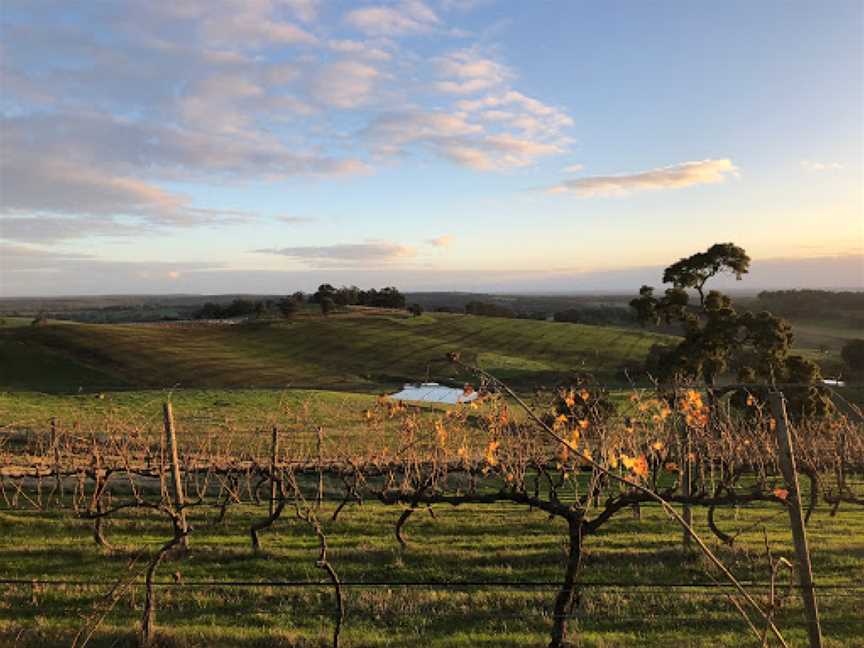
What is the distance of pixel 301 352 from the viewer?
6350 centimetres

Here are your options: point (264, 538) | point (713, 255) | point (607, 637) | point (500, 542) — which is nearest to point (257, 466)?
point (264, 538)

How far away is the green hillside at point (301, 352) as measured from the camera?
50.0 meters

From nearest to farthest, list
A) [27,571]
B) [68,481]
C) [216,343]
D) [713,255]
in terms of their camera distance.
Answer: [27,571]
[68,481]
[713,255]
[216,343]

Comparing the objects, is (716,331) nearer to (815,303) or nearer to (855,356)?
(855,356)

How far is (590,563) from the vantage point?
8.89 m

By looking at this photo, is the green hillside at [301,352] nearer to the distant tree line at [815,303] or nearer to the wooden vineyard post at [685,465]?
the wooden vineyard post at [685,465]

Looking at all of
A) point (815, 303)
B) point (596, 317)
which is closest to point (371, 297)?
point (596, 317)

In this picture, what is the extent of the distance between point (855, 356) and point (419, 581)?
5146cm

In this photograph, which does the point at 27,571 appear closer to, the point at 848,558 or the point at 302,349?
the point at 848,558

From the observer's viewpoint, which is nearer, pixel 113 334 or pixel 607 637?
pixel 607 637

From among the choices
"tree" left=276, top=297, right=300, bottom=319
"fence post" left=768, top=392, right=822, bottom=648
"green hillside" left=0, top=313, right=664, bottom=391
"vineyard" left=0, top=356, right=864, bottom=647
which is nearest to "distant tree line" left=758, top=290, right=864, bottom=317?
"green hillside" left=0, top=313, right=664, bottom=391

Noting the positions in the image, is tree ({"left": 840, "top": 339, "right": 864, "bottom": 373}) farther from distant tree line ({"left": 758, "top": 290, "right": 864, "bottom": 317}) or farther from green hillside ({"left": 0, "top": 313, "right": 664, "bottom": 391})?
distant tree line ({"left": 758, "top": 290, "right": 864, "bottom": 317})

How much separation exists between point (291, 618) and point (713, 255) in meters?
26.7

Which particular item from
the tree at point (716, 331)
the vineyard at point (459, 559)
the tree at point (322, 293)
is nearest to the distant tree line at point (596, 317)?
the tree at point (322, 293)
